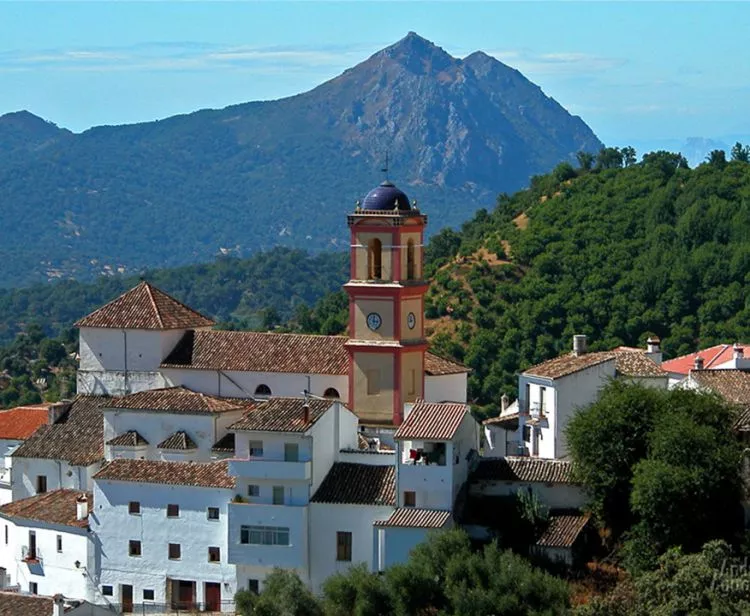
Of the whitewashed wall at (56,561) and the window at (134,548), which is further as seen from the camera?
the whitewashed wall at (56,561)

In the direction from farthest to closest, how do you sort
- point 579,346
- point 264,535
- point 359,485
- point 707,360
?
point 707,360 < point 579,346 < point 359,485 < point 264,535

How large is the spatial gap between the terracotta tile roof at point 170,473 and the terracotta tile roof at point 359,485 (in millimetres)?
2278

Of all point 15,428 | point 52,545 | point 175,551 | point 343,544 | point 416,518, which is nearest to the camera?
point 416,518

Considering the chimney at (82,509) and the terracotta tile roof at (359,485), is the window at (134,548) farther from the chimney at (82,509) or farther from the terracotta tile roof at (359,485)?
the terracotta tile roof at (359,485)

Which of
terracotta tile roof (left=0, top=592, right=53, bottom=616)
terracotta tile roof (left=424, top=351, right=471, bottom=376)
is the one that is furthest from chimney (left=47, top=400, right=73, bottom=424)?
terracotta tile roof (left=424, top=351, right=471, bottom=376)

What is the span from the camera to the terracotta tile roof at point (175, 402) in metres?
46.1

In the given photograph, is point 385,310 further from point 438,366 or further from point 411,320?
point 438,366

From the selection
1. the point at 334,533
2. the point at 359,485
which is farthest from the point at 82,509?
the point at 359,485

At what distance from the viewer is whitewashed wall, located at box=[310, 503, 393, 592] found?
4241 centimetres

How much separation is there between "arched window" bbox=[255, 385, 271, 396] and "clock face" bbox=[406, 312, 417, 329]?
3990 millimetres

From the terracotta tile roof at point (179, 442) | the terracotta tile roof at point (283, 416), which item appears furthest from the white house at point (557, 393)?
the terracotta tile roof at point (179, 442)

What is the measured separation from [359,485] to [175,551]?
4760 millimetres

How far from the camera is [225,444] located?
45.6 metres

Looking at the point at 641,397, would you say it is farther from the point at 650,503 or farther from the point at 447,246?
the point at 447,246
